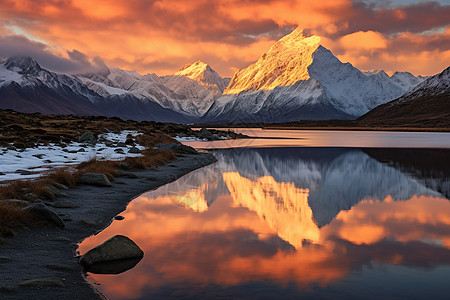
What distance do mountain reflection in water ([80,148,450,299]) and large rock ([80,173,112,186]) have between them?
257cm

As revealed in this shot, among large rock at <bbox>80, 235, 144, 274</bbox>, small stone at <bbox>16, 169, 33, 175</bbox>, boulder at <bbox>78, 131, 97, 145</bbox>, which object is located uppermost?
boulder at <bbox>78, 131, 97, 145</bbox>

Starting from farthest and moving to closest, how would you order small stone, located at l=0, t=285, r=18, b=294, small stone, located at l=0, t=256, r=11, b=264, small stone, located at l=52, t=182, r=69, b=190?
1. small stone, located at l=52, t=182, r=69, b=190
2. small stone, located at l=0, t=256, r=11, b=264
3. small stone, located at l=0, t=285, r=18, b=294

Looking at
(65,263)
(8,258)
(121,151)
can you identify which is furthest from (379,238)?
(121,151)

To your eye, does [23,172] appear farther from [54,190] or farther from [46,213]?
[46,213]

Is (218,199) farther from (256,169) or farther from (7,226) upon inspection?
(256,169)

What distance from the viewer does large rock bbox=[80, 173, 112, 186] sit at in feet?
79.7

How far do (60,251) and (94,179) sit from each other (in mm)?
11912

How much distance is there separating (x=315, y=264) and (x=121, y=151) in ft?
121

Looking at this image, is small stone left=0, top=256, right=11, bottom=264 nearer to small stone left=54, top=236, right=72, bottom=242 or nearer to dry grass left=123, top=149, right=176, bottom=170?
small stone left=54, top=236, right=72, bottom=242

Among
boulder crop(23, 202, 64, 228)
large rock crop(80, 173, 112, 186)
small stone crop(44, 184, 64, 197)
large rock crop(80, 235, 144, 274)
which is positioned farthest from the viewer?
large rock crop(80, 173, 112, 186)

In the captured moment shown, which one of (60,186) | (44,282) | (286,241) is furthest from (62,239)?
(60,186)

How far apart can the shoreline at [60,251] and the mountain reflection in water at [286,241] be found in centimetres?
59

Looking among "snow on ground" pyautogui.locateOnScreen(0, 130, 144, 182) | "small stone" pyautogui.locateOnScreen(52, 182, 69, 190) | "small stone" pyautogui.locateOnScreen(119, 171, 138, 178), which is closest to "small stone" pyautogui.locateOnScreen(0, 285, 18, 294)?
"small stone" pyautogui.locateOnScreen(52, 182, 69, 190)

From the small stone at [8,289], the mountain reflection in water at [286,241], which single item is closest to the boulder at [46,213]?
the mountain reflection in water at [286,241]
